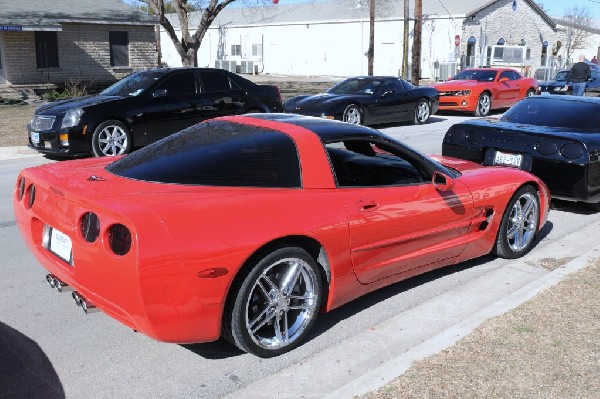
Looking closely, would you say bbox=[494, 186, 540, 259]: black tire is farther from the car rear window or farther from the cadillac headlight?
the cadillac headlight

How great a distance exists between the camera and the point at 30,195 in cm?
438

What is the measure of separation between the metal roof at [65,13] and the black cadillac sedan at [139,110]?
12.5 meters

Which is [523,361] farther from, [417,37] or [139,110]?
[417,37]

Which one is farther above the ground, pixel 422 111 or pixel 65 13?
pixel 65 13

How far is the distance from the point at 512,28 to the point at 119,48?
29606 millimetres

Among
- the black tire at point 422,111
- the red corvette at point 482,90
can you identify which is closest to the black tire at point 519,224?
the black tire at point 422,111

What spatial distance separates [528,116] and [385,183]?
181 inches

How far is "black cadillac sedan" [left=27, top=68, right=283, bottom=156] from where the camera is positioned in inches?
417

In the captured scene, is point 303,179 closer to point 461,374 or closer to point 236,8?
point 461,374

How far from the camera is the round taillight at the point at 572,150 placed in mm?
7340

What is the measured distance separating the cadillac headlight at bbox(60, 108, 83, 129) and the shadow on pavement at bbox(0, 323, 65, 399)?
22.2ft

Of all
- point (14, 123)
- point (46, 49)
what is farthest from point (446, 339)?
point (46, 49)

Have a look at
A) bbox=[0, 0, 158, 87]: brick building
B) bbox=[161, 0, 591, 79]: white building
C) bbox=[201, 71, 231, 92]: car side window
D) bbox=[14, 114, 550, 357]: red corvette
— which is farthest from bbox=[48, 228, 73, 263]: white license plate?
bbox=[161, 0, 591, 79]: white building

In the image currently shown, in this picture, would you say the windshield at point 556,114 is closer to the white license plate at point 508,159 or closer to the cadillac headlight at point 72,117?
the white license plate at point 508,159
